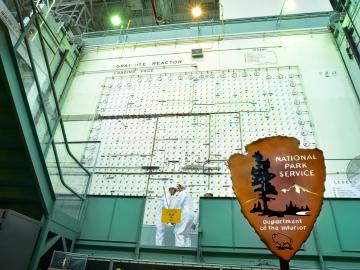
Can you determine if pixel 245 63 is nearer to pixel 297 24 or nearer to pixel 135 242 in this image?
pixel 297 24

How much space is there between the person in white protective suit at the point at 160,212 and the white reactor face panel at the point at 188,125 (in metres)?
0.57

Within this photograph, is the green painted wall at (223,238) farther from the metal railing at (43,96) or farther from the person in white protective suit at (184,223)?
the metal railing at (43,96)

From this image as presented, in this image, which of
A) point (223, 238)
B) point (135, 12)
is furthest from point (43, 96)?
point (135, 12)

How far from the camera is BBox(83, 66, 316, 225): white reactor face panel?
868 centimetres

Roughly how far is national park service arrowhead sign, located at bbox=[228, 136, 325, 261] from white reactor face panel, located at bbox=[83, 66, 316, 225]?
402 cm

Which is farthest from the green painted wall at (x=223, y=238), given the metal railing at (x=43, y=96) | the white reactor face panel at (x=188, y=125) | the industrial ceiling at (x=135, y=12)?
the industrial ceiling at (x=135, y=12)

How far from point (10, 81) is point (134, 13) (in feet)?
44.0

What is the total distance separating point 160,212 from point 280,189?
4.07 meters

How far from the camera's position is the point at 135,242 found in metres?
7.11

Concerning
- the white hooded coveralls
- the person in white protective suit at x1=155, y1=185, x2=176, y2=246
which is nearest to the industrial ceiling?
the person in white protective suit at x1=155, y1=185, x2=176, y2=246

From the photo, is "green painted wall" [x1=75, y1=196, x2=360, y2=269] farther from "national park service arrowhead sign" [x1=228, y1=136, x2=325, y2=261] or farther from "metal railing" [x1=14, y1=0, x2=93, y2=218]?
"national park service arrowhead sign" [x1=228, y1=136, x2=325, y2=261]

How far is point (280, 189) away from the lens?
3967 millimetres

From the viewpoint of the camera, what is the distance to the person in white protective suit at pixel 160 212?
23.5 ft

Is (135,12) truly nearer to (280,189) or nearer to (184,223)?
(184,223)
